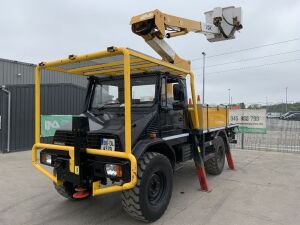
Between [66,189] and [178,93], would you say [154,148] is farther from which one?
[66,189]

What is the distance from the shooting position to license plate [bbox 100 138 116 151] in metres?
3.94

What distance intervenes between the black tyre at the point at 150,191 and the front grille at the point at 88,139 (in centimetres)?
53

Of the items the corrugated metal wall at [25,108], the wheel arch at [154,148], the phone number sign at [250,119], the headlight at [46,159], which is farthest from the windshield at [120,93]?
the phone number sign at [250,119]

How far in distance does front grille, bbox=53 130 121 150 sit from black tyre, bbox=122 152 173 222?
526mm

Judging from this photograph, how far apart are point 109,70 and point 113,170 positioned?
6.74 feet

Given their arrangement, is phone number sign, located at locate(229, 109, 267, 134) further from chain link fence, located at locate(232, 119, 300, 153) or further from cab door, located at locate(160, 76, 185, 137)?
cab door, located at locate(160, 76, 185, 137)

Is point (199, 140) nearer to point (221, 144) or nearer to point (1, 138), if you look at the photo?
Answer: point (221, 144)

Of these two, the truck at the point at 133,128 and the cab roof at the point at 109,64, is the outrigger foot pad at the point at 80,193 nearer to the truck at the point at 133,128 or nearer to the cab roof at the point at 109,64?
the truck at the point at 133,128

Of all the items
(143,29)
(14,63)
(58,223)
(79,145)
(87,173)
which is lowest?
(58,223)

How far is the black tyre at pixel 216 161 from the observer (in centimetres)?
717

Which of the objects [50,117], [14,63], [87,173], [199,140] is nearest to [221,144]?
[199,140]

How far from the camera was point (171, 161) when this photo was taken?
5027 millimetres

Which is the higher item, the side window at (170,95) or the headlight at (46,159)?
the side window at (170,95)

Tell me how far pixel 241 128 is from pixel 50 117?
7988 mm
